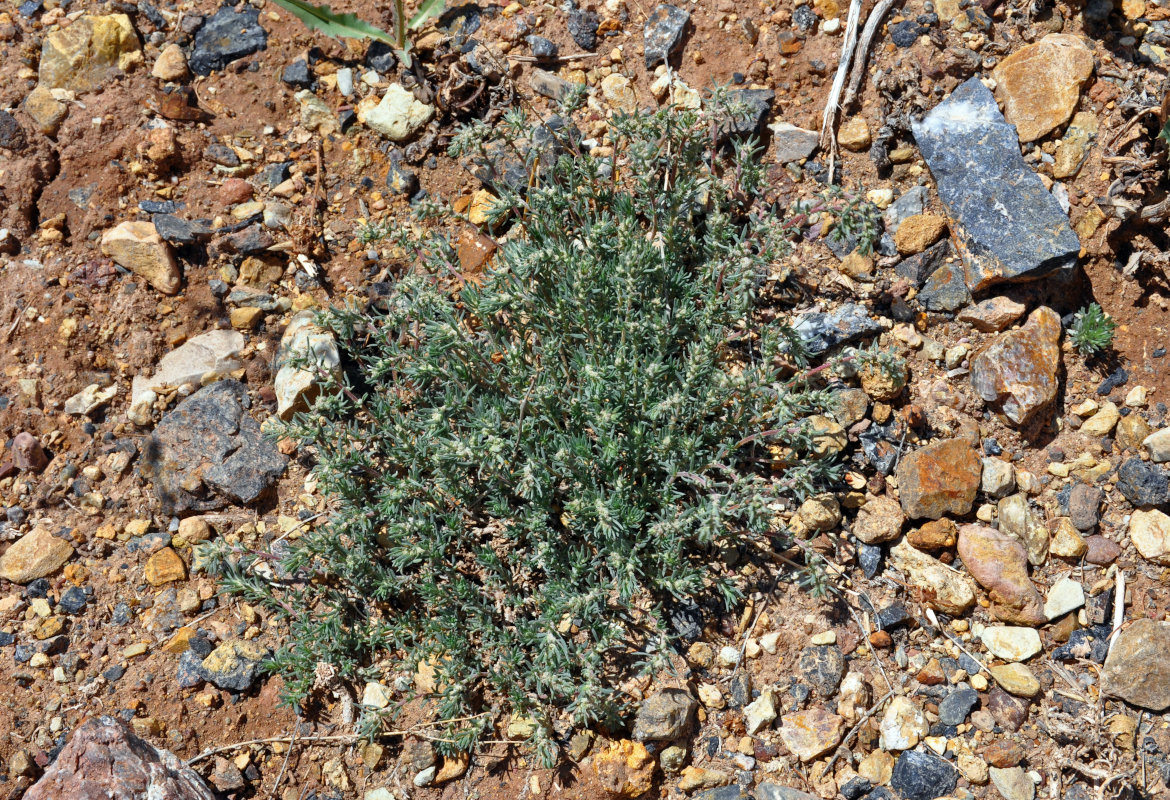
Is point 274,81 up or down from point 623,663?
up

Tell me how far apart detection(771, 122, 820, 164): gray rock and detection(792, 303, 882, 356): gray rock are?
85 centimetres

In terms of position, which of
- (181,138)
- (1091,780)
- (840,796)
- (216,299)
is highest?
(181,138)

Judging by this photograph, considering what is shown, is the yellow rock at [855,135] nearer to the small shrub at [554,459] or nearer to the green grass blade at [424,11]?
the small shrub at [554,459]

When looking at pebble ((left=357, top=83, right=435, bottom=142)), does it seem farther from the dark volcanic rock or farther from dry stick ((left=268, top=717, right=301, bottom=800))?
the dark volcanic rock

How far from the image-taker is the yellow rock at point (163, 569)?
3648mm

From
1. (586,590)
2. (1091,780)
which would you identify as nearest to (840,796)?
(1091,780)

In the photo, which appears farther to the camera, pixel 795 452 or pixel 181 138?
pixel 181 138

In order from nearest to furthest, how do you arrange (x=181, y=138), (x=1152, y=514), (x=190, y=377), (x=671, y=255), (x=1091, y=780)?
(x=1091, y=780) → (x=1152, y=514) → (x=671, y=255) → (x=190, y=377) → (x=181, y=138)

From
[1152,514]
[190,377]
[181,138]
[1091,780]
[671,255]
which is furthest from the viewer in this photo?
[181,138]

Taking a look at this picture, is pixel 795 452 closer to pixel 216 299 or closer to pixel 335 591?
pixel 335 591

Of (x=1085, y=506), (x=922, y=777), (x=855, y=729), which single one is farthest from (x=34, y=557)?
(x=1085, y=506)

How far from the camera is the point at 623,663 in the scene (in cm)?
336

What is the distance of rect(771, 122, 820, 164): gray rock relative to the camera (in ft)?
13.3

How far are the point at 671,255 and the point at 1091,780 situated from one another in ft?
8.41
